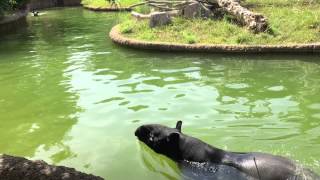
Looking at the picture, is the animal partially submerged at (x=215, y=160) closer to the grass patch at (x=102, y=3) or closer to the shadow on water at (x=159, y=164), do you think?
the shadow on water at (x=159, y=164)

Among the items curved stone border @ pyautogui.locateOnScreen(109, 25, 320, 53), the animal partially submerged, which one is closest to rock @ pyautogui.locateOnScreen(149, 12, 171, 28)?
curved stone border @ pyautogui.locateOnScreen(109, 25, 320, 53)

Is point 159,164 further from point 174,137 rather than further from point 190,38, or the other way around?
point 190,38

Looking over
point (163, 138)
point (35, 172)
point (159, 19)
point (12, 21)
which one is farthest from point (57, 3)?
point (35, 172)

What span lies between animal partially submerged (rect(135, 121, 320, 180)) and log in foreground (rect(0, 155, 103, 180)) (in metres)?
1.60

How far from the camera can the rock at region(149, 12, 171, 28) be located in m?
17.6

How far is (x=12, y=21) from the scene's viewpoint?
79.2ft

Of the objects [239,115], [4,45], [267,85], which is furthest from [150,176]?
[4,45]

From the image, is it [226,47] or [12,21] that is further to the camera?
[12,21]

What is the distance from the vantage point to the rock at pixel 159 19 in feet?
57.7

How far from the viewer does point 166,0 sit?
20.7 m

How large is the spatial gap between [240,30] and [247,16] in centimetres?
52

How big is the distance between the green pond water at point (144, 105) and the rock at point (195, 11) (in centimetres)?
302

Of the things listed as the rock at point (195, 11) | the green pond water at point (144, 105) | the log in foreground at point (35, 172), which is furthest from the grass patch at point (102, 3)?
the log in foreground at point (35, 172)

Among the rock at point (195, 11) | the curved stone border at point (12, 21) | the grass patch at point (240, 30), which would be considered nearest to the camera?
the grass patch at point (240, 30)
